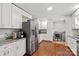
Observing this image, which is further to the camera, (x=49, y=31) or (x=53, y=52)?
(x=49, y=31)

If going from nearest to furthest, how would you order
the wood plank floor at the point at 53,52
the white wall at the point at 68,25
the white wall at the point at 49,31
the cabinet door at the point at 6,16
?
the cabinet door at the point at 6,16, the wood plank floor at the point at 53,52, the white wall at the point at 68,25, the white wall at the point at 49,31

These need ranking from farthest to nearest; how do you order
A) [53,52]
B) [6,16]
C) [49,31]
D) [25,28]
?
1. [49,31]
2. [53,52]
3. [25,28]
4. [6,16]

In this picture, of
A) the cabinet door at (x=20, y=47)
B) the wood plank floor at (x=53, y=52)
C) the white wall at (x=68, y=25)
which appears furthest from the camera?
the white wall at (x=68, y=25)

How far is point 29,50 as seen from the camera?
4.43 metres

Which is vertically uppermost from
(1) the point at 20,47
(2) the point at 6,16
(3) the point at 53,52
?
(2) the point at 6,16

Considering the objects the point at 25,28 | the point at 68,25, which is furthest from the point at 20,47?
the point at 68,25

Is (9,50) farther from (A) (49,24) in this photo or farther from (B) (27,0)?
(A) (49,24)

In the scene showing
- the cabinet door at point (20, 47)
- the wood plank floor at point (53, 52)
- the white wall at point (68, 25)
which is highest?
the white wall at point (68, 25)

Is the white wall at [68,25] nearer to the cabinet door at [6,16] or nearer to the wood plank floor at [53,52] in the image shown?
the wood plank floor at [53,52]

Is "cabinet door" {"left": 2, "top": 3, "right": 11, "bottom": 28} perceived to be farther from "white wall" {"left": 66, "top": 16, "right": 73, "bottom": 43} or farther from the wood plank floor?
"white wall" {"left": 66, "top": 16, "right": 73, "bottom": 43}

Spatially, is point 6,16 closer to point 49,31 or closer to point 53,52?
point 53,52

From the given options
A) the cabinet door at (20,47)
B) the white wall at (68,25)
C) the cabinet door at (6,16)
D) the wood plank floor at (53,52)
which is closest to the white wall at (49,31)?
the white wall at (68,25)

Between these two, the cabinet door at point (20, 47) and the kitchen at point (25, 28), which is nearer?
the kitchen at point (25, 28)

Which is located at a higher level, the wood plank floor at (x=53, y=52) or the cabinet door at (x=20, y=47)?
the cabinet door at (x=20, y=47)
